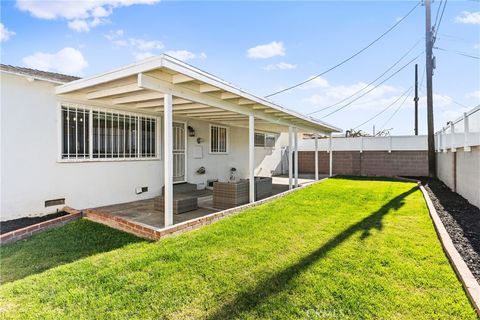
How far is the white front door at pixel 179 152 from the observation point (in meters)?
9.39

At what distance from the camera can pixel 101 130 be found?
715 centimetres

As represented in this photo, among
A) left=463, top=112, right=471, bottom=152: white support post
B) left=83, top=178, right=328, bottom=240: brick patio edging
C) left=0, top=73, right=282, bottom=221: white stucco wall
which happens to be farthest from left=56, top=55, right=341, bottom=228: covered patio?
left=463, top=112, right=471, bottom=152: white support post

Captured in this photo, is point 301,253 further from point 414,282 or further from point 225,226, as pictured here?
point 225,226

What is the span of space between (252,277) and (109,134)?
5738 mm

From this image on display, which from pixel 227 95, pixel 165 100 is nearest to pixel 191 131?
pixel 227 95

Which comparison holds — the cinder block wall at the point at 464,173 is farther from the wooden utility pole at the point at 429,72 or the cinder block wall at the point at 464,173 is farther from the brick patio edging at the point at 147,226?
the brick patio edging at the point at 147,226

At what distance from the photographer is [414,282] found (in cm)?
343

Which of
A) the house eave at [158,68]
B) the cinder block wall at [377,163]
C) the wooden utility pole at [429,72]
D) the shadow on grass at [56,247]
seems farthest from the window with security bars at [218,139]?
the wooden utility pole at [429,72]

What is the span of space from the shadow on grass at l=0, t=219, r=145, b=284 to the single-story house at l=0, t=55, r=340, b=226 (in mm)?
1075

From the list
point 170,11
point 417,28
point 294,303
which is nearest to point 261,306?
point 294,303

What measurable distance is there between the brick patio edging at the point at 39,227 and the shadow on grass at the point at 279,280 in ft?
14.2

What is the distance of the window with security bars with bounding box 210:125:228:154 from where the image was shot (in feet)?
37.1

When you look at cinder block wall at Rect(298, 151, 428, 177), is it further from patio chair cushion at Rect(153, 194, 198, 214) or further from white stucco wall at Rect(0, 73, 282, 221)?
white stucco wall at Rect(0, 73, 282, 221)

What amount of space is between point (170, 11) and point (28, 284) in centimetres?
923
